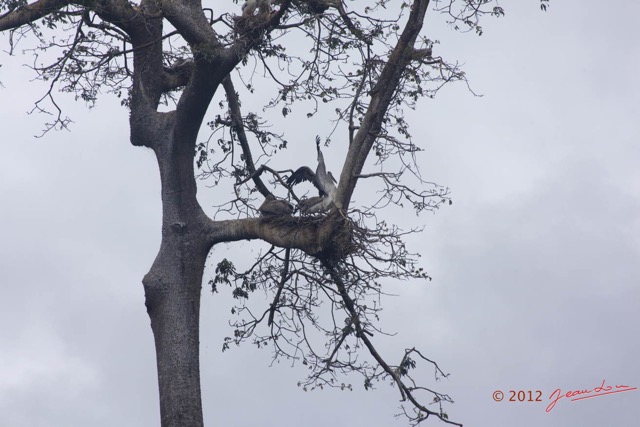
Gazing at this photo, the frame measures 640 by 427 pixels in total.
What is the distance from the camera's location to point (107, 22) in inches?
400

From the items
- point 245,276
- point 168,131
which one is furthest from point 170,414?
point 168,131

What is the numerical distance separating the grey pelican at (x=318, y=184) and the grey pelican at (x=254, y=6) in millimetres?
1500

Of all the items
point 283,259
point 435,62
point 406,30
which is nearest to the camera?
point 406,30

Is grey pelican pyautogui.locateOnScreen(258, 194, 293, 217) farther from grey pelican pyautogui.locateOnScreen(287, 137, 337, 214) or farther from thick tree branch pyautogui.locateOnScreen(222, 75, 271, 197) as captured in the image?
thick tree branch pyautogui.locateOnScreen(222, 75, 271, 197)

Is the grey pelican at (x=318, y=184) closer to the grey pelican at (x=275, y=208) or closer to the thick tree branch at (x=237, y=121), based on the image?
the grey pelican at (x=275, y=208)

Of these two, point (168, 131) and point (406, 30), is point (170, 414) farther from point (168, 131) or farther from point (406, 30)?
point (406, 30)

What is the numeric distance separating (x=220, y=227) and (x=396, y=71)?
243 cm

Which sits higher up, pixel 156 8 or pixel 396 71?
pixel 156 8

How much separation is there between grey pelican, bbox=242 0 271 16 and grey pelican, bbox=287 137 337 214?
4.92 feet

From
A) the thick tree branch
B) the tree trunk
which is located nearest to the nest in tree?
the tree trunk

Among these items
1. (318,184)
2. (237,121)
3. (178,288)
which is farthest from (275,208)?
(237,121)

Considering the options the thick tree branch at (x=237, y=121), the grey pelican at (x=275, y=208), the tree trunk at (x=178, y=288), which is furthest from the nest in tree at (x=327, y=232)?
the thick tree branch at (x=237, y=121)

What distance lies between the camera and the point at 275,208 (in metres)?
9.15

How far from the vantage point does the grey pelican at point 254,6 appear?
32.4 ft
